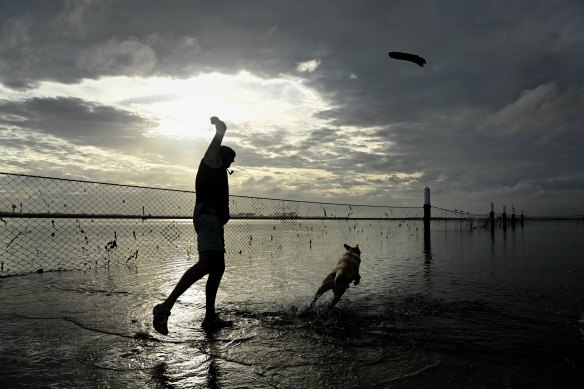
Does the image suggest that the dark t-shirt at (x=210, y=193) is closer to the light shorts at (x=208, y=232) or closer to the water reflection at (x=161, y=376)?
the light shorts at (x=208, y=232)

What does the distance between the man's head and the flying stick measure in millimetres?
4328

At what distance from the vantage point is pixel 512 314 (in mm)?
5730

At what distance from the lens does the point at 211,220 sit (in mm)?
4871

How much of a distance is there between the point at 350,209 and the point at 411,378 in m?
21.7

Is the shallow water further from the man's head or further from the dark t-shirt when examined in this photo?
the man's head

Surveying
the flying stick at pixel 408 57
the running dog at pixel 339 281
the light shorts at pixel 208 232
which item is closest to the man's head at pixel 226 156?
the light shorts at pixel 208 232

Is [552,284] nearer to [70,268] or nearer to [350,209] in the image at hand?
[70,268]

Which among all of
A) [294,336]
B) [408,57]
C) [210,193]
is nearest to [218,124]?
[210,193]

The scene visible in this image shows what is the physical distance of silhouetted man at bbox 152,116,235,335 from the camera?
4.73m

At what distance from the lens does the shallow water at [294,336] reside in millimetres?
3277

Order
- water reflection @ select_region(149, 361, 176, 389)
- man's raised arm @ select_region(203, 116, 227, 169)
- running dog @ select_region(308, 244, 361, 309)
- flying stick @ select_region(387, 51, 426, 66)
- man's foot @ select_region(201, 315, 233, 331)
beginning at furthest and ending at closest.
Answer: flying stick @ select_region(387, 51, 426, 66)
running dog @ select_region(308, 244, 361, 309)
man's raised arm @ select_region(203, 116, 227, 169)
man's foot @ select_region(201, 315, 233, 331)
water reflection @ select_region(149, 361, 176, 389)

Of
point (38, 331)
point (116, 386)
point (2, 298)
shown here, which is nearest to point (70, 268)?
point (2, 298)

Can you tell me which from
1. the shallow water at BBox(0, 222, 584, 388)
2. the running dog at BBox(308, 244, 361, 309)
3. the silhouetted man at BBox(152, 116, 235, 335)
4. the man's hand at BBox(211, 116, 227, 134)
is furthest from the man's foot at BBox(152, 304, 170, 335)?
the man's hand at BBox(211, 116, 227, 134)

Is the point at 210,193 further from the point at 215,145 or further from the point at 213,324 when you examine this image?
the point at 213,324
